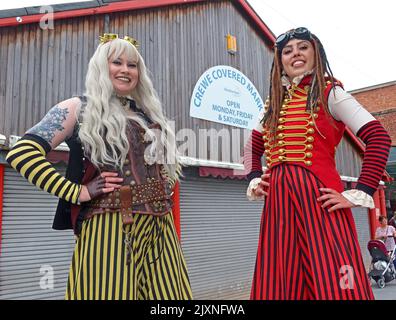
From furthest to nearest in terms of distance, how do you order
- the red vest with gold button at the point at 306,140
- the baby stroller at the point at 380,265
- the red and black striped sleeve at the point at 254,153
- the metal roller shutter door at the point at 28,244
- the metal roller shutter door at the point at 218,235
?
the baby stroller at the point at 380,265, the metal roller shutter door at the point at 218,235, the metal roller shutter door at the point at 28,244, the red and black striped sleeve at the point at 254,153, the red vest with gold button at the point at 306,140

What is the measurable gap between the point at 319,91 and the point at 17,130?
3.88m

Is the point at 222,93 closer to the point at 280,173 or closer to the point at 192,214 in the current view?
the point at 192,214

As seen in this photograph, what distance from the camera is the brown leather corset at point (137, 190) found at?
Result: 74.8 inches

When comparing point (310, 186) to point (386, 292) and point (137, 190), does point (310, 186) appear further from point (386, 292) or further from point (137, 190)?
point (386, 292)

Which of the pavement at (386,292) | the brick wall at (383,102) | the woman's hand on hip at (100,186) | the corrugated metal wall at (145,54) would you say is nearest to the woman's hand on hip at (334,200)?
the woman's hand on hip at (100,186)

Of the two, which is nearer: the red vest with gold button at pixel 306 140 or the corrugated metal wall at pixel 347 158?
the red vest with gold button at pixel 306 140

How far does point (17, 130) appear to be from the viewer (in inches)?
190

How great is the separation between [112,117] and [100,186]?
35cm

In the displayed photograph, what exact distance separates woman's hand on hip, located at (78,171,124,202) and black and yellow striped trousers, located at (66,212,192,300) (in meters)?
0.11

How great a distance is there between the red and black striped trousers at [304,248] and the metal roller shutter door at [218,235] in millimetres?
4835

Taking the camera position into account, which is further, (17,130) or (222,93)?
(222,93)

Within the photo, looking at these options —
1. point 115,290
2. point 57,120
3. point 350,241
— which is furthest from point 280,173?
point 57,120

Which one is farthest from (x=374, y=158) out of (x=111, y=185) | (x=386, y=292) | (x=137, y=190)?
(x=386, y=292)

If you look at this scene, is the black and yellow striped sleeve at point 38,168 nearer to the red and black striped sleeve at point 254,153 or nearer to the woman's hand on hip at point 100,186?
the woman's hand on hip at point 100,186
